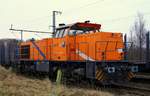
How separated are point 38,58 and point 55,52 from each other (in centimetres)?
274

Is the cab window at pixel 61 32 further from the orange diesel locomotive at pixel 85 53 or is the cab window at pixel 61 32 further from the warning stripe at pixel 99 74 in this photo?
the warning stripe at pixel 99 74

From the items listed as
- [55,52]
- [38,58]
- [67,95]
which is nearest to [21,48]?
[38,58]

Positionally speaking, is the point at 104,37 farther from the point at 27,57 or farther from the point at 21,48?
the point at 21,48

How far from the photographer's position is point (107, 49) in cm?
1623

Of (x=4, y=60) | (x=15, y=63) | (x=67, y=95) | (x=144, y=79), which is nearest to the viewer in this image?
(x=67, y=95)

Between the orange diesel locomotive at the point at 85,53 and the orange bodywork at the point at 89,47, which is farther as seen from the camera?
the orange bodywork at the point at 89,47

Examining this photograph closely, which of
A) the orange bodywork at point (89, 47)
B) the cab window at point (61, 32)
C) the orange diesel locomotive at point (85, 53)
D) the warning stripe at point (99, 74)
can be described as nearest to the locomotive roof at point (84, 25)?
the orange diesel locomotive at point (85, 53)

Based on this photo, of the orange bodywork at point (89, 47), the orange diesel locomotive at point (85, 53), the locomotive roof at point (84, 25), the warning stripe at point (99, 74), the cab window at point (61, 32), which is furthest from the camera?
the cab window at point (61, 32)

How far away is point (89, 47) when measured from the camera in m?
16.6

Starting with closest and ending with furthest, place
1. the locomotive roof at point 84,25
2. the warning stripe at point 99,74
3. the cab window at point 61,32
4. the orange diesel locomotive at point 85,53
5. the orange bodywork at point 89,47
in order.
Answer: the warning stripe at point 99,74 → the orange diesel locomotive at point 85,53 → the orange bodywork at point 89,47 → the locomotive roof at point 84,25 → the cab window at point 61,32

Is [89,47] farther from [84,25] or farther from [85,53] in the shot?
[84,25]

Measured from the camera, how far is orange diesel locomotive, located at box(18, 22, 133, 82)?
607 inches

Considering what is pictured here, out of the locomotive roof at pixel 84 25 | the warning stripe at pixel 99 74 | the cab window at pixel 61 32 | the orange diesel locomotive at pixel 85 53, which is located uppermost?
the locomotive roof at pixel 84 25

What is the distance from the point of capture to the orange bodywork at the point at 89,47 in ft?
52.6
